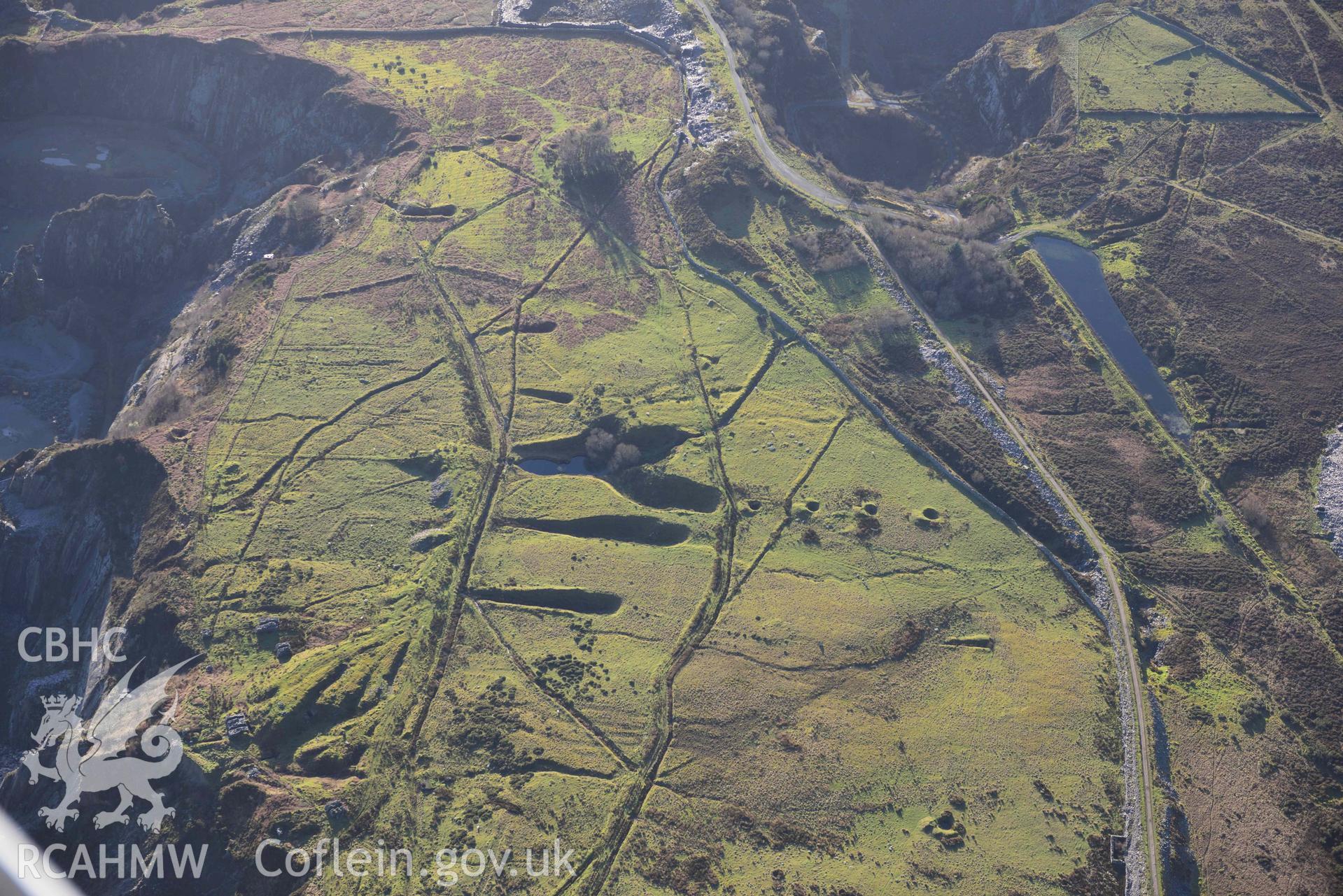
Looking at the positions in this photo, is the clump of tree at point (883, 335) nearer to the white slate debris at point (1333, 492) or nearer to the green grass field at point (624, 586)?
the green grass field at point (624, 586)

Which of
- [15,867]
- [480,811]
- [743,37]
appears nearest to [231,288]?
[480,811]

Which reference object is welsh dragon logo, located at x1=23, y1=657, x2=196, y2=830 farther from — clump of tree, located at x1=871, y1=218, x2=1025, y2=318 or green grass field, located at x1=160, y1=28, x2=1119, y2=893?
clump of tree, located at x1=871, y1=218, x2=1025, y2=318

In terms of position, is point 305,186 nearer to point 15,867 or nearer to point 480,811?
point 480,811

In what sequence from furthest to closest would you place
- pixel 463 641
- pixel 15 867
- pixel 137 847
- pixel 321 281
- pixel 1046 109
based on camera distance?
pixel 1046 109 < pixel 321 281 < pixel 463 641 < pixel 137 847 < pixel 15 867

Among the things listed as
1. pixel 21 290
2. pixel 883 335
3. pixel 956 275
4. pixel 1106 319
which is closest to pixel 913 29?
pixel 956 275

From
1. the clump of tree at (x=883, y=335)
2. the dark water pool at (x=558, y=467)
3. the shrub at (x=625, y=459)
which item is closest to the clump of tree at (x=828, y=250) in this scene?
the clump of tree at (x=883, y=335)

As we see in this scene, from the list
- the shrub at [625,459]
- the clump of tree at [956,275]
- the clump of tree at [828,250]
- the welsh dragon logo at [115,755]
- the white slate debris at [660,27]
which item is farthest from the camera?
the white slate debris at [660,27]
